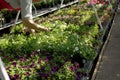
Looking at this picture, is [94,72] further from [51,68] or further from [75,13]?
[75,13]

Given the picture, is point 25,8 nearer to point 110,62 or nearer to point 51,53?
point 51,53

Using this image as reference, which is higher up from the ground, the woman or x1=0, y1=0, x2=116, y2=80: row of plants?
the woman

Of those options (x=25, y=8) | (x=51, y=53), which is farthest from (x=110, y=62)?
(x=25, y=8)

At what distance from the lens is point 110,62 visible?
5.17 metres

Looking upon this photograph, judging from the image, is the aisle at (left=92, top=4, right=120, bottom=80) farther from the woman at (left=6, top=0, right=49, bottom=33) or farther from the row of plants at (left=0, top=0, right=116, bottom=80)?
the woman at (left=6, top=0, right=49, bottom=33)

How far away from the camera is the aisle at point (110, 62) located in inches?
180

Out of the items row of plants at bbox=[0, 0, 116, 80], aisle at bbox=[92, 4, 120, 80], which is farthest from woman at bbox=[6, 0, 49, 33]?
aisle at bbox=[92, 4, 120, 80]

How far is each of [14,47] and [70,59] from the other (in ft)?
2.99

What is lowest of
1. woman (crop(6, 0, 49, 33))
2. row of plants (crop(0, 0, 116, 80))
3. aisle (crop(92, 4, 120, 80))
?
aisle (crop(92, 4, 120, 80))

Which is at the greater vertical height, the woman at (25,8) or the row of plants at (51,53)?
the woman at (25,8)

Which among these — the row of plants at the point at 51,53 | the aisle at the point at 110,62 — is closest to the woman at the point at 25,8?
the row of plants at the point at 51,53

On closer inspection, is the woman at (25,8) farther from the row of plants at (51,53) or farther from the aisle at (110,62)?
the aisle at (110,62)

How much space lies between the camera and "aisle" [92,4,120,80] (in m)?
4.57

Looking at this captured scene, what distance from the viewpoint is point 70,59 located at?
4277mm
